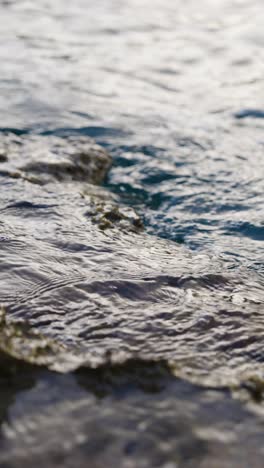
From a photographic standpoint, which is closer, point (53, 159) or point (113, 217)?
point (113, 217)

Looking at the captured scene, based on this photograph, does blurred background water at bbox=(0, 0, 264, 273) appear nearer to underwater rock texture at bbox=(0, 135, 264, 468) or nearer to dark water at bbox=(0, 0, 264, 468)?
dark water at bbox=(0, 0, 264, 468)

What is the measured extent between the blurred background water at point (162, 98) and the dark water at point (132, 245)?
0.02 m

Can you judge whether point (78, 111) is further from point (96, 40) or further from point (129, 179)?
point (96, 40)

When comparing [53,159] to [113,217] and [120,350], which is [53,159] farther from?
[120,350]

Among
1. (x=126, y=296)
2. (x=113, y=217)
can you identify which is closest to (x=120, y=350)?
(x=126, y=296)

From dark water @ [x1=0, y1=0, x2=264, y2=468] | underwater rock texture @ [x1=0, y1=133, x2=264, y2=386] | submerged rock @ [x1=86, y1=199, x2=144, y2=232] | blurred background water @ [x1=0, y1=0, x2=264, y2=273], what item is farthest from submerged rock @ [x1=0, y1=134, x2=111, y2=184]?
underwater rock texture @ [x1=0, y1=133, x2=264, y2=386]

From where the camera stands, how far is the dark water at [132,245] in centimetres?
210

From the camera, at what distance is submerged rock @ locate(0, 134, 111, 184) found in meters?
4.93

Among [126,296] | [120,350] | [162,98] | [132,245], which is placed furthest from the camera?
[162,98]

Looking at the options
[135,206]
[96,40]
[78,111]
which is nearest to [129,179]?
[135,206]

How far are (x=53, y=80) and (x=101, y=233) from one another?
4118 millimetres

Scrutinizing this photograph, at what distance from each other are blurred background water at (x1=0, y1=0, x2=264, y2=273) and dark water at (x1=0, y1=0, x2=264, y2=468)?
1.0 inches

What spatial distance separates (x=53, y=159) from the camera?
5207mm

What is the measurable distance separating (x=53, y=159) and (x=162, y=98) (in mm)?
2374
